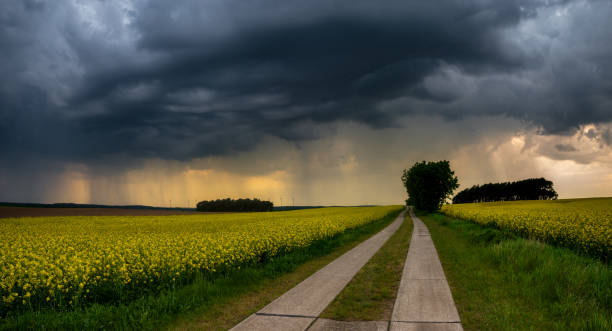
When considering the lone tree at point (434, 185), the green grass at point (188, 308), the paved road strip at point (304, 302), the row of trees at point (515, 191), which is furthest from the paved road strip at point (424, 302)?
the row of trees at point (515, 191)

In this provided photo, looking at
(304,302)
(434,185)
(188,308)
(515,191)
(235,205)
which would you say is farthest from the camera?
(515,191)

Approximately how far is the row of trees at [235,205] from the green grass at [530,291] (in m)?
108

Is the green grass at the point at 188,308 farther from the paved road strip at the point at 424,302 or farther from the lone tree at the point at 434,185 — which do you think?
the lone tree at the point at 434,185

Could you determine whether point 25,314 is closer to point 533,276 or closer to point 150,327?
point 150,327

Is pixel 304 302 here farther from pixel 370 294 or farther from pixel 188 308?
pixel 188 308

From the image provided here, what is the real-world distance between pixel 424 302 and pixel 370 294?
4.73 ft

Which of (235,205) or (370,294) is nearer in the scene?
(370,294)

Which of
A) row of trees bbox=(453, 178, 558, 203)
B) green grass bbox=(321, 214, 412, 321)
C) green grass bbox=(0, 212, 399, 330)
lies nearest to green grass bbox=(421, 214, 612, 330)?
green grass bbox=(321, 214, 412, 321)

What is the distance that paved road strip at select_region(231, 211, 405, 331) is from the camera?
22.0 feet

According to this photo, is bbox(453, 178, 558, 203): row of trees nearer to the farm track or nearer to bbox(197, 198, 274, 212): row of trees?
bbox(197, 198, 274, 212): row of trees

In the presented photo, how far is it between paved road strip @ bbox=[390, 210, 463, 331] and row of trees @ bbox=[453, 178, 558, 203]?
136072 mm

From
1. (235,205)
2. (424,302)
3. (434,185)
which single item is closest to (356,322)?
(424,302)

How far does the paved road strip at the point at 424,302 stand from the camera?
21.4 ft

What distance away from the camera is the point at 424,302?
25.8ft
